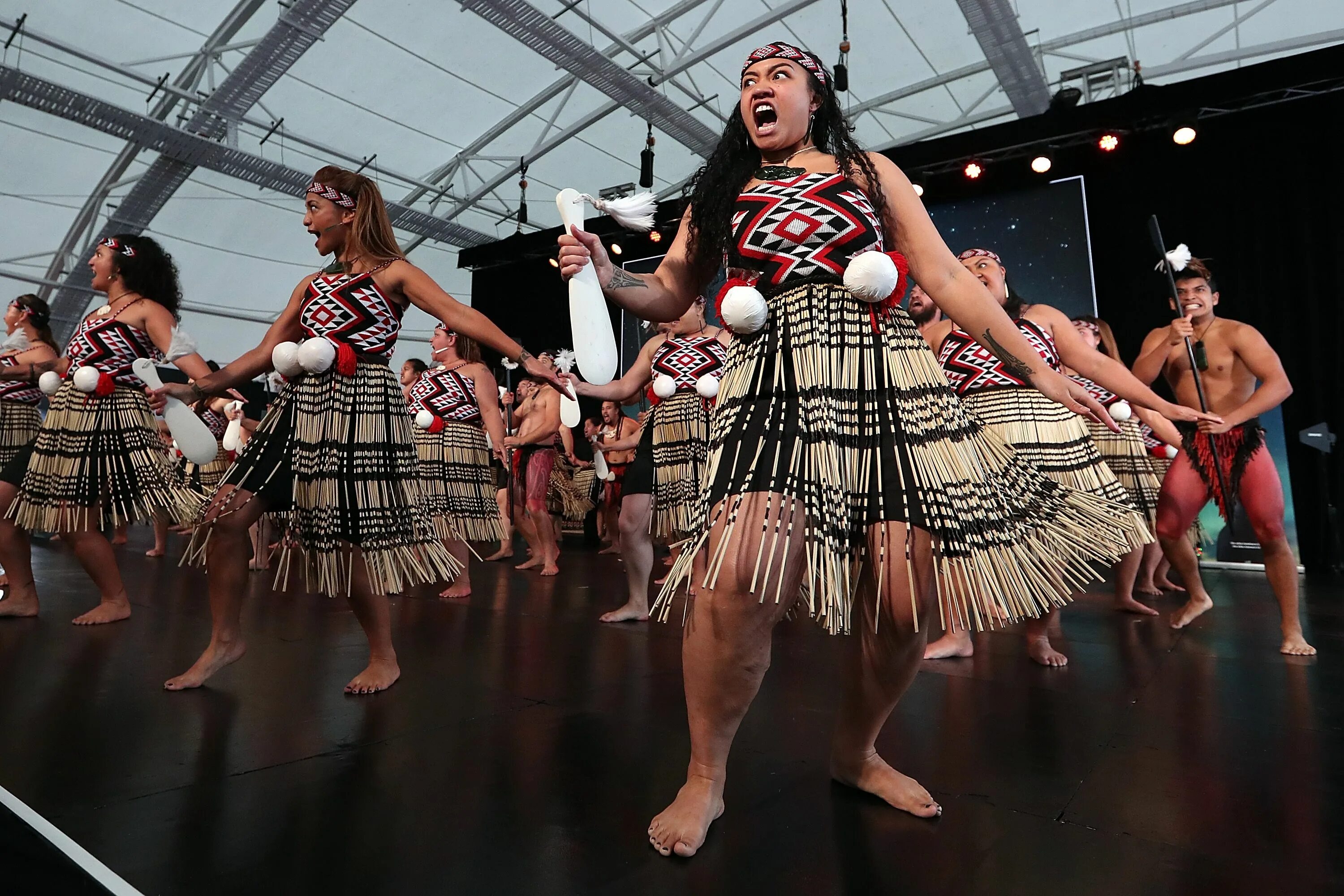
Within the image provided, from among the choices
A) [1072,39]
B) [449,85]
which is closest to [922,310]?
[1072,39]

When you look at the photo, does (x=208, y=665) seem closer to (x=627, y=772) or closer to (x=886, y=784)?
(x=627, y=772)

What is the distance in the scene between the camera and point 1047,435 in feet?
9.20

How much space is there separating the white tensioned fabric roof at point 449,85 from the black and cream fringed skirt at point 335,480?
5.37 m

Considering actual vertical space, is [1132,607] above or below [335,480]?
below

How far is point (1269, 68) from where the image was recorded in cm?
608

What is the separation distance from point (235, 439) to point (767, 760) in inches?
159

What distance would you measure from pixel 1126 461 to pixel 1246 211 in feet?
11.7

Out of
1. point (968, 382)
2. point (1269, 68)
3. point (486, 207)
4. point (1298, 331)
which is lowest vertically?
point (968, 382)

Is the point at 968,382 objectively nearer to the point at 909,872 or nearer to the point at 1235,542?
the point at 909,872

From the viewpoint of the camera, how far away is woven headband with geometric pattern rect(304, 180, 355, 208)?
2.48 m

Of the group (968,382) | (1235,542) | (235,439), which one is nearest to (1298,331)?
(1235,542)

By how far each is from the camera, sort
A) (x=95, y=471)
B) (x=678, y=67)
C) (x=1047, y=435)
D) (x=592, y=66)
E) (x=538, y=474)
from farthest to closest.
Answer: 1. (x=678, y=67)
2. (x=592, y=66)
3. (x=538, y=474)
4. (x=95, y=471)
5. (x=1047, y=435)

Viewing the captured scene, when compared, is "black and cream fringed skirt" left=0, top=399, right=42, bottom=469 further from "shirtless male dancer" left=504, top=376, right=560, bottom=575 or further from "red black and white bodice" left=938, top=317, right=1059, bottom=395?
"red black and white bodice" left=938, top=317, right=1059, bottom=395

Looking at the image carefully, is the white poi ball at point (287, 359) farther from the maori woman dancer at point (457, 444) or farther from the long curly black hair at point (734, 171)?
the maori woman dancer at point (457, 444)
